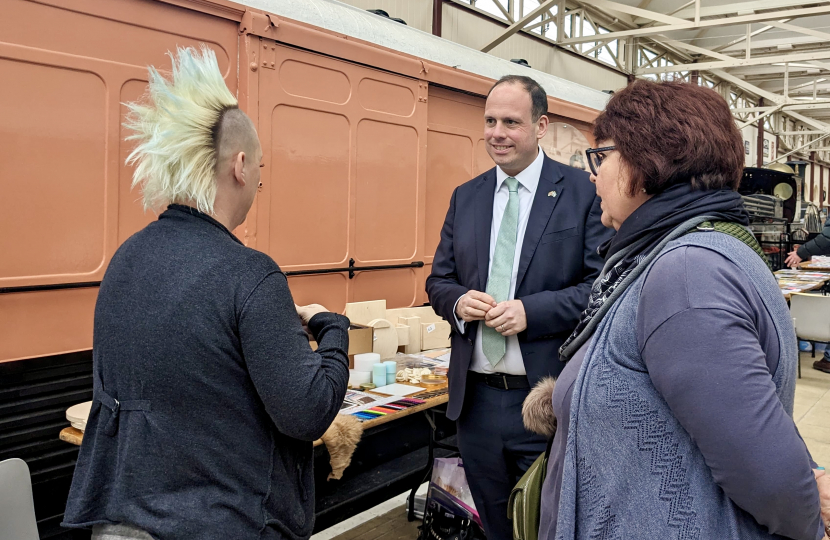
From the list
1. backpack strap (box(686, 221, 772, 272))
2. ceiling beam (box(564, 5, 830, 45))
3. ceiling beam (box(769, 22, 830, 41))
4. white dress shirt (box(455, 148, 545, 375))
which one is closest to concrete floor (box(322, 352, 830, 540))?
white dress shirt (box(455, 148, 545, 375))

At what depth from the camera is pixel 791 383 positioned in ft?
3.66

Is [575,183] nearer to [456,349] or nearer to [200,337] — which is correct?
[456,349]

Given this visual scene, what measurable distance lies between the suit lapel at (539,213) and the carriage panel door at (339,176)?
1.70m

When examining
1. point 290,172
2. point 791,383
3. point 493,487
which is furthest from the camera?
point 290,172

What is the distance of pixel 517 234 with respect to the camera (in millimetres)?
2188

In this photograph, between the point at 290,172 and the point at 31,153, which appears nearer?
the point at 31,153

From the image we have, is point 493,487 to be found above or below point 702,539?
below

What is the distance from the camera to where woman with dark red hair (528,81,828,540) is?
3.19 feet

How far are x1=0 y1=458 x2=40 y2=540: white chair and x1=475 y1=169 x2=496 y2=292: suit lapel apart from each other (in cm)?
147

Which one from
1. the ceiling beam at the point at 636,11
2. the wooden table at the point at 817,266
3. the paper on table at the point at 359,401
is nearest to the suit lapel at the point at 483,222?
the paper on table at the point at 359,401

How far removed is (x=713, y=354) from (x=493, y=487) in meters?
1.33

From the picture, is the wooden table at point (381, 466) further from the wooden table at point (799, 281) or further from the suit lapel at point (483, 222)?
the wooden table at point (799, 281)

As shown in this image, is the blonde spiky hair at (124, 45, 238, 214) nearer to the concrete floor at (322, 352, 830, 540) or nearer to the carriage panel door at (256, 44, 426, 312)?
the carriage panel door at (256, 44, 426, 312)

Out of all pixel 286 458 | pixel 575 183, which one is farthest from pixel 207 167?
pixel 575 183
